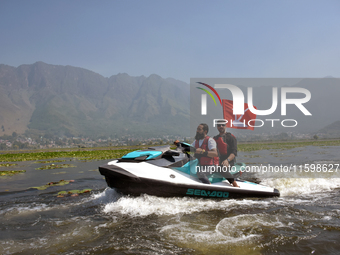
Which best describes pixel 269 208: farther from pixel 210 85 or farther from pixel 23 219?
pixel 23 219

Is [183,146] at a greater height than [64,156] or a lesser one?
greater

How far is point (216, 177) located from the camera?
7.07m

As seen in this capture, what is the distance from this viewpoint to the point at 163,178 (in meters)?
6.54

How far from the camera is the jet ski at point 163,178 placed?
6.42 metres

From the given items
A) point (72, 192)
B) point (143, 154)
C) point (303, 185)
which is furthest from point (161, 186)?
point (303, 185)

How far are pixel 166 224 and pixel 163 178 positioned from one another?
1438mm

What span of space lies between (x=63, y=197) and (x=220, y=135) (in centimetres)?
521

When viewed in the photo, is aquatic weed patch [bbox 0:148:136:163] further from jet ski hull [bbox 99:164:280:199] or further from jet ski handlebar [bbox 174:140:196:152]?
jet ski hull [bbox 99:164:280:199]

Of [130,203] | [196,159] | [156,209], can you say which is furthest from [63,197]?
[196,159]

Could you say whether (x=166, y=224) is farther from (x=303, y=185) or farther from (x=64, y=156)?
(x=64, y=156)

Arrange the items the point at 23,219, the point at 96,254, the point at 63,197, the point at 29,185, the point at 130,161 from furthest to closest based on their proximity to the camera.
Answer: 1. the point at 29,185
2. the point at 63,197
3. the point at 130,161
4. the point at 23,219
5. the point at 96,254

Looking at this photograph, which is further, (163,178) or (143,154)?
(143,154)

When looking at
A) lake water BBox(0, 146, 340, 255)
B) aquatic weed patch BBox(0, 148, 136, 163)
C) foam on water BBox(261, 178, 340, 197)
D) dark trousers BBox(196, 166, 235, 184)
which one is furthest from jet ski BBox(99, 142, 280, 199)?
aquatic weed patch BBox(0, 148, 136, 163)

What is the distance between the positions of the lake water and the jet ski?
0.22 metres
